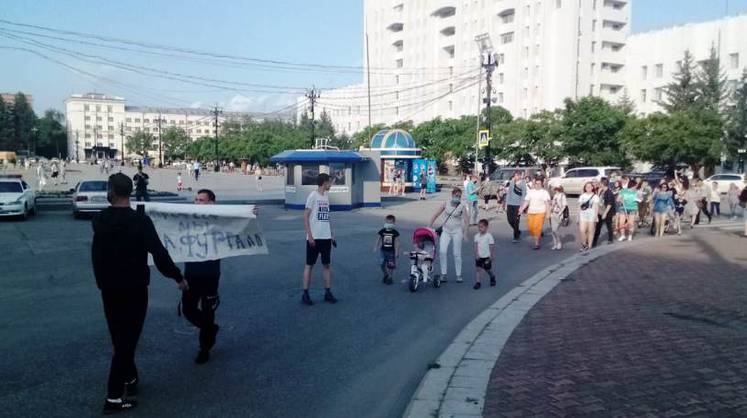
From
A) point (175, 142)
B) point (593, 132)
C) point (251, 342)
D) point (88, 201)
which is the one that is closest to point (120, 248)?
point (251, 342)

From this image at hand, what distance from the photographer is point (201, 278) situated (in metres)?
6.28

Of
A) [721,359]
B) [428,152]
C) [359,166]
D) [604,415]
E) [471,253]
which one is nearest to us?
[604,415]

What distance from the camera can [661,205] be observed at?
17.8m

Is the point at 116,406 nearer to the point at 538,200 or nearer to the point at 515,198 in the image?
the point at 538,200

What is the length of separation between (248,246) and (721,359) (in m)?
5.05

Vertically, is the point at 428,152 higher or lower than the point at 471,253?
higher

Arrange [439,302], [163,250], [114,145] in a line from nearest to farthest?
[163,250] < [439,302] < [114,145]

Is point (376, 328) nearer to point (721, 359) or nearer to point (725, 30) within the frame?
point (721, 359)

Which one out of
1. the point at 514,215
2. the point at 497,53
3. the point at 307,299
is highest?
the point at 497,53

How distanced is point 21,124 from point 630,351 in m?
151

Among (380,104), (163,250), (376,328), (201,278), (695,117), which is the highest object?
(380,104)

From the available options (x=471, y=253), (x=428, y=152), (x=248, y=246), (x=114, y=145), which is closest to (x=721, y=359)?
(x=248, y=246)

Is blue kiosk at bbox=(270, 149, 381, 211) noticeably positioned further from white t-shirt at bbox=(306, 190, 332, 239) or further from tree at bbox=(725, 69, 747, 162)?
tree at bbox=(725, 69, 747, 162)

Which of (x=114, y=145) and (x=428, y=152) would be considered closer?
(x=428, y=152)
